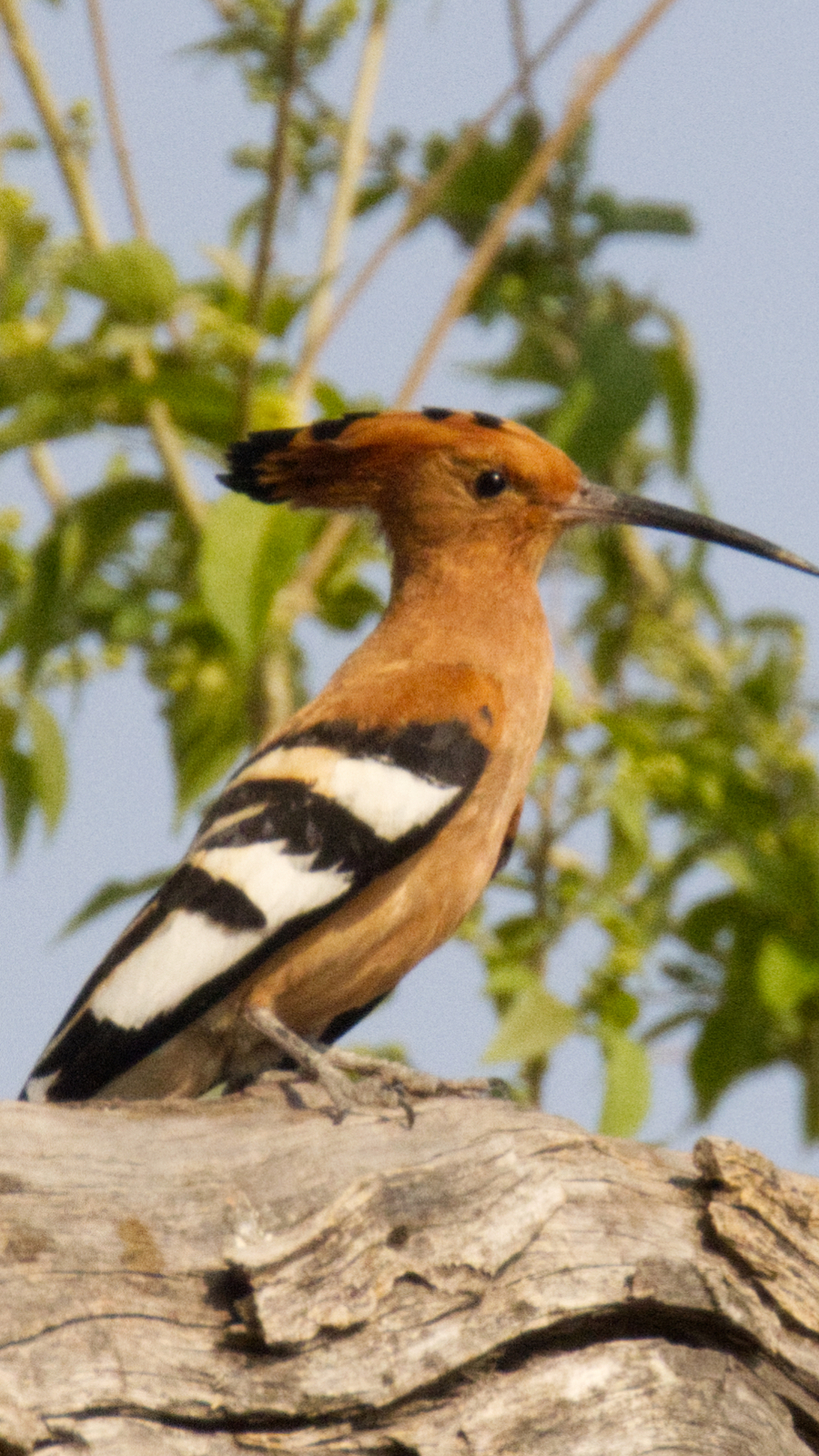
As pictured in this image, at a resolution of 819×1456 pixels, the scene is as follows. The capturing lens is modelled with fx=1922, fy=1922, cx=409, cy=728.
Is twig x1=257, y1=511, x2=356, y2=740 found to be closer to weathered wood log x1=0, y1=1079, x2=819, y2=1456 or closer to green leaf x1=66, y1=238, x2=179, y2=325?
green leaf x1=66, y1=238, x2=179, y2=325

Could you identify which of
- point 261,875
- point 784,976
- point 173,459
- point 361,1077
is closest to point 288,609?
point 173,459

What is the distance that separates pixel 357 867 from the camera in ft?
8.75

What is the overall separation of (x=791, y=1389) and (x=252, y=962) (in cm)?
88

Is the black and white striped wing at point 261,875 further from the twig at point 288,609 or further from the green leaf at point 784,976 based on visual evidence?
the green leaf at point 784,976

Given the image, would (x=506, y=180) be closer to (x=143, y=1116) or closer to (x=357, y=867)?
(x=357, y=867)

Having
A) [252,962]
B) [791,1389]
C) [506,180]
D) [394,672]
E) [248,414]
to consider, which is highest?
[506,180]

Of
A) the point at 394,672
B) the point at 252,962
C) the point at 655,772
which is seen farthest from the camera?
the point at 655,772

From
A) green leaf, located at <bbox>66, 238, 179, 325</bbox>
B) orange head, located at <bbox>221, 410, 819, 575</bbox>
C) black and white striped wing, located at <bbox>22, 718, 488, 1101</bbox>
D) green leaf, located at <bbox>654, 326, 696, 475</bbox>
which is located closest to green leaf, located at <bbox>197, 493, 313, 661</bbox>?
orange head, located at <bbox>221, 410, 819, 575</bbox>

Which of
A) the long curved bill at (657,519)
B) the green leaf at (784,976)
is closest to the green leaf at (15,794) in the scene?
the long curved bill at (657,519)

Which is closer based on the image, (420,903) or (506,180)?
(420,903)

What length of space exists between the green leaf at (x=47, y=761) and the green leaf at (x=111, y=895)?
0.49ft

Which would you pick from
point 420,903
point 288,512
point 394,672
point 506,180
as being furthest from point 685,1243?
point 506,180

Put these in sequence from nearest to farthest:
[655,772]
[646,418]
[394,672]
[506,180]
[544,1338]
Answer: [544,1338], [394,672], [655,772], [646,418], [506,180]

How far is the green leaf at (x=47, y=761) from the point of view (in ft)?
11.0
